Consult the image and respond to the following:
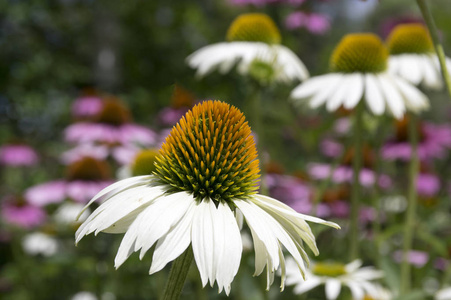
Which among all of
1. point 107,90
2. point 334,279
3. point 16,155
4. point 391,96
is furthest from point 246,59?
point 107,90

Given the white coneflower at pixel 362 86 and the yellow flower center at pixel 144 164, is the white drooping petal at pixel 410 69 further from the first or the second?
the yellow flower center at pixel 144 164

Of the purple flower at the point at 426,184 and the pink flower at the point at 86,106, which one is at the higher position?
the pink flower at the point at 86,106

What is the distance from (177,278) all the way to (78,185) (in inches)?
54.6

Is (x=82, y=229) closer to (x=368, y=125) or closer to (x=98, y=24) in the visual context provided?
(x=368, y=125)

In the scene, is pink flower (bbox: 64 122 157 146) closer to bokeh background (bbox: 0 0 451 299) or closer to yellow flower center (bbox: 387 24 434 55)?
bokeh background (bbox: 0 0 451 299)

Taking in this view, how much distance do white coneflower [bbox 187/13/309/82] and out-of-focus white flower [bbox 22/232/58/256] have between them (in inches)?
62.4

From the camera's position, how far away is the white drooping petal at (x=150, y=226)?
0.50 metres

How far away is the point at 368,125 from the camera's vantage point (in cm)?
182

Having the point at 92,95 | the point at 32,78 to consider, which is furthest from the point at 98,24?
the point at 92,95

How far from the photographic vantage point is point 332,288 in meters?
0.97

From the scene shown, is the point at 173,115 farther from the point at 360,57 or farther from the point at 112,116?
the point at 360,57

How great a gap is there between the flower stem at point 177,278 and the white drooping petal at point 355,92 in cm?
66

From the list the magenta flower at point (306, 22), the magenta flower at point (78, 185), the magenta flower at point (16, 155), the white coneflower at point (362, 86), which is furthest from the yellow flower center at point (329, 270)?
the magenta flower at point (16, 155)

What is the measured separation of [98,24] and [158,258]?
4.65 metres
